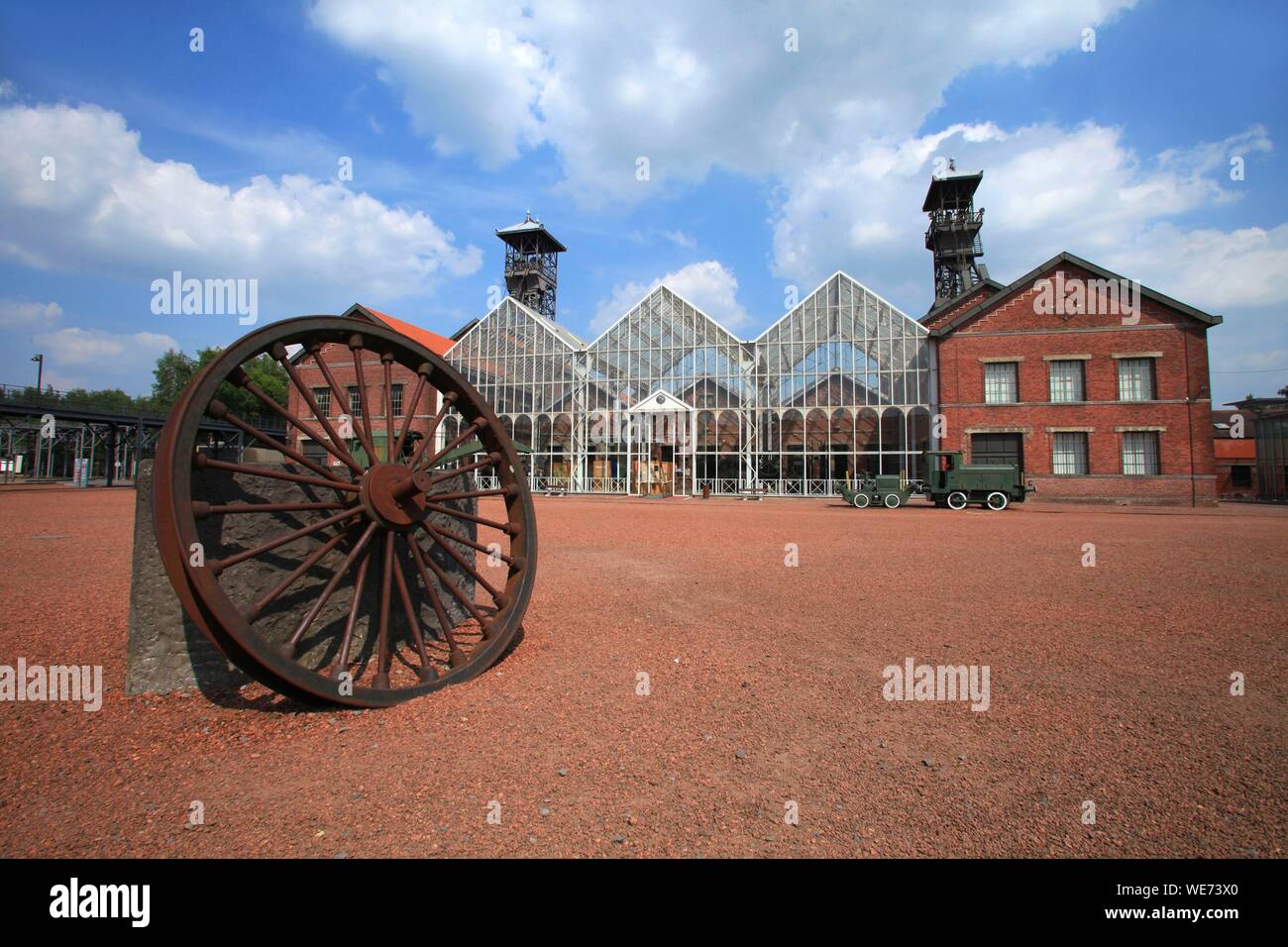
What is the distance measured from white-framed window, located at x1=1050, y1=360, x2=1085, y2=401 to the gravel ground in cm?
2581

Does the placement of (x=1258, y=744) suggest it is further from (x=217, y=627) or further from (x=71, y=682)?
(x=71, y=682)

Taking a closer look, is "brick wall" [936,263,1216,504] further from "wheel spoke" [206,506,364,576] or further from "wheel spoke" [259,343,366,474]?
"wheel spoke" [206,506,364,576]

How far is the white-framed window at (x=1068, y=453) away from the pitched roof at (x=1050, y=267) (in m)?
6.70

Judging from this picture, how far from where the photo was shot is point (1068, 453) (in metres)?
28.4

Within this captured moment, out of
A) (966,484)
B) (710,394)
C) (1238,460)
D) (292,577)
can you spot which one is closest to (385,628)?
(292,577)

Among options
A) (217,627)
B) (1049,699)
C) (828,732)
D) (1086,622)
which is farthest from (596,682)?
(1086,622)

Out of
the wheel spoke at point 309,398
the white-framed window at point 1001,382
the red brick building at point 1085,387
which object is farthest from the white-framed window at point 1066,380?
the wheel spoke at point 309,398

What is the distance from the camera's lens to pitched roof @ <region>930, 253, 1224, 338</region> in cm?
2702

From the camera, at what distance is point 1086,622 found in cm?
579

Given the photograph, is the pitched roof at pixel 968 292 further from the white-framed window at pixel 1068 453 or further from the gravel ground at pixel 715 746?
the gravel ground at pixel 715 746

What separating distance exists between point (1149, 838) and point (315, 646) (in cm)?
460

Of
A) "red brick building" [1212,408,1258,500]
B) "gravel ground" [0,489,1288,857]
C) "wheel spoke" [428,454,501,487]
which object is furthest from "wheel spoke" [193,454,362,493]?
"red brick building" [1212,408,1258,500]

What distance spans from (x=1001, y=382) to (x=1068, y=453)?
4.40 meters

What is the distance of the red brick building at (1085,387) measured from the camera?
27.2m
